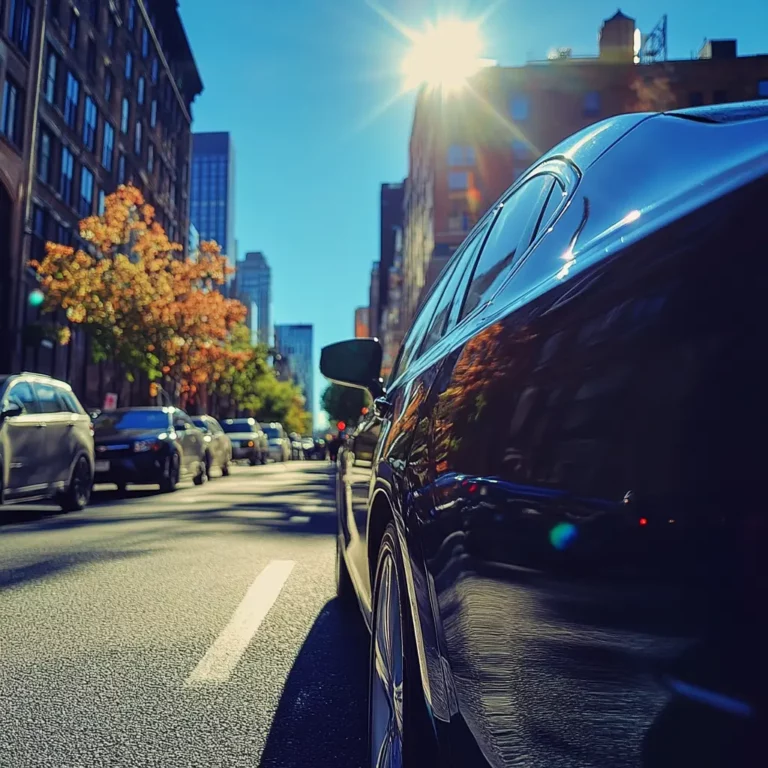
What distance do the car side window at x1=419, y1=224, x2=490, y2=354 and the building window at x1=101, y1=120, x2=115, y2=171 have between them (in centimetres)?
3769

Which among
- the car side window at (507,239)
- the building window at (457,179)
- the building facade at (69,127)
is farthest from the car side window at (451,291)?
the building window at (457,179)

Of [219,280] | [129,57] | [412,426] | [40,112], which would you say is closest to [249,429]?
[219,280]

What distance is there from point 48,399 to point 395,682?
8.78m

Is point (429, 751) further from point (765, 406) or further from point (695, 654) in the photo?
point (765, 406)

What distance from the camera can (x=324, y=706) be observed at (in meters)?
3.19

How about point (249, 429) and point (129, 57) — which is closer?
point (249, 429)

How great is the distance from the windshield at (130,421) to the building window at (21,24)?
60.0ft

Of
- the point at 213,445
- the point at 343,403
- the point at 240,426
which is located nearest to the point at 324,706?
the point at 213,445

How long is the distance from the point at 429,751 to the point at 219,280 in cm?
3037

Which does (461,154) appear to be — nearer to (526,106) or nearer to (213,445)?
(526,106)

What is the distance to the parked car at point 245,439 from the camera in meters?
29.9

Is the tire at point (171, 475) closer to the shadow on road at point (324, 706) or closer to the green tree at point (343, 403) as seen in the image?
the shadow on road at point (324, 706)

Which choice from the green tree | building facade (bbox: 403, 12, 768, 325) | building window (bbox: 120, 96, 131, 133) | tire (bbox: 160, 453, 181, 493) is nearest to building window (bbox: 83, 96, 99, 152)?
building window (bbox: 120, 96, 131, 133)

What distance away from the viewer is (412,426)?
214 cm
